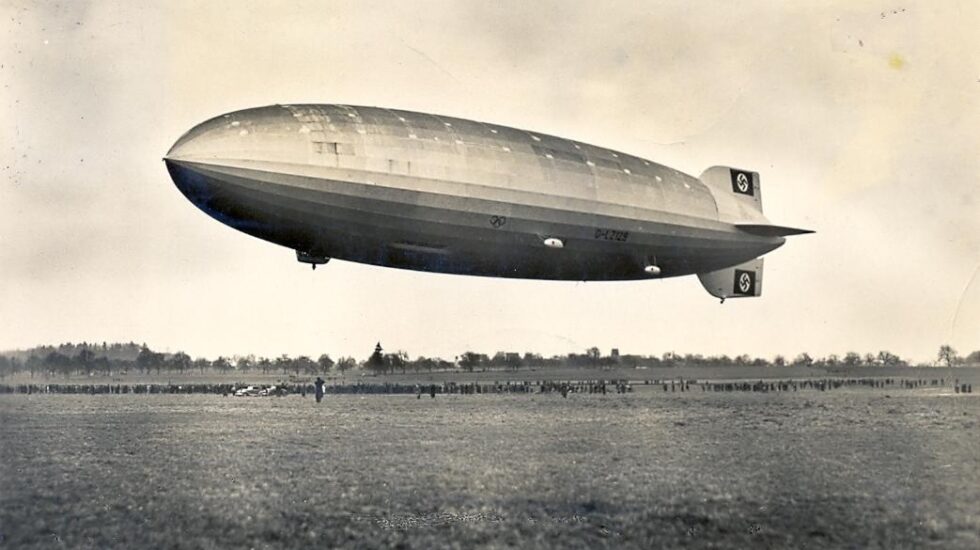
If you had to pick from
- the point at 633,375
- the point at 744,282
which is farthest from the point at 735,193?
the point at 633,375

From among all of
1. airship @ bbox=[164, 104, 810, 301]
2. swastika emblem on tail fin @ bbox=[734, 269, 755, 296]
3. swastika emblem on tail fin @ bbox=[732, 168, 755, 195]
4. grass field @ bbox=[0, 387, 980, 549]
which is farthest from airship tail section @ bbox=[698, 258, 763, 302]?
grass field @ bbox=[0, 387, 980, 549]

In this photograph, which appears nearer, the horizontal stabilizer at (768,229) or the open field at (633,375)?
the horizontal stabilizer at (768,229)

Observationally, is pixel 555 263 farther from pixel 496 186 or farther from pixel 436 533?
pixel 436 533

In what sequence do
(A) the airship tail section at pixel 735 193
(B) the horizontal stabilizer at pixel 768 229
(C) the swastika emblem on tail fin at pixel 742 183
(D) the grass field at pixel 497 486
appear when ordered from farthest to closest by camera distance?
(C) the swastika emblem on tail fin at pixel 742 183, (A) the airship tail section at pixel 735 193, (B) the horizontal stabilizer at pixel 768 229, (D) the grass field at pixel 497 486

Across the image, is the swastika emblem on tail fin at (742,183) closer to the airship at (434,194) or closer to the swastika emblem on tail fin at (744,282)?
the swastika emblem on tail fin at (744,282)

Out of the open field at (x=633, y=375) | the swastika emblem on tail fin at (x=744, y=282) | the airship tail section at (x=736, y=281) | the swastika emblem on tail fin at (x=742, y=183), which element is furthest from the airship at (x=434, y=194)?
the open field at (x=633, y=375)

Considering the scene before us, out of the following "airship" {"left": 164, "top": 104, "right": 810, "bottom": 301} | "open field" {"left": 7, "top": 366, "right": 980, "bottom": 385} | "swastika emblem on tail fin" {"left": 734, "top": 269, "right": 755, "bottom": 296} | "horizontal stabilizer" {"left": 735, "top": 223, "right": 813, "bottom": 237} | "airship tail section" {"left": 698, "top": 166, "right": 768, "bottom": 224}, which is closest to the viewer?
"airship" {"left": 164, "top": 104, "right": 810, "bottom": 301}

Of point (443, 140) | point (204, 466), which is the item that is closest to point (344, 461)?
point (204, 466)

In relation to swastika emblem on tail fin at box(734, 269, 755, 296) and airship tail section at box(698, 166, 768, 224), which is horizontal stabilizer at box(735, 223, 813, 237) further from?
swastika emblem on tail fin at box(734, 269, 755, 296)
